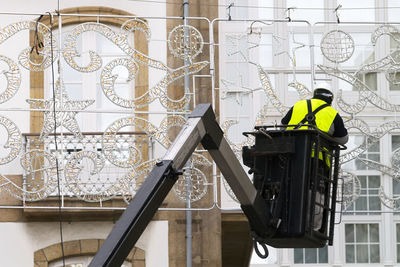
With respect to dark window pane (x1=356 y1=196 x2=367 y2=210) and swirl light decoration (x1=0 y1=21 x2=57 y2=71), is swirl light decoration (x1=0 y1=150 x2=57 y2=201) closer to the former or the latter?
swirl light decoration (x1=0 y1=21 x2=57 y2=71)

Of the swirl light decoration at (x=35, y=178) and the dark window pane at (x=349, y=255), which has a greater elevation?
the swirl light decoration at (x=35, y=178)

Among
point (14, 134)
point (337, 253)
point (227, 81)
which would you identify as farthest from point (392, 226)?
point (14, 134)

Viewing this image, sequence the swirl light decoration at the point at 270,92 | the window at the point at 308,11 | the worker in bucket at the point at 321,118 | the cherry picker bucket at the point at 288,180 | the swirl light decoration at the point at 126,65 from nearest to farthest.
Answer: the cherry picker bucket at the point at 288,180 → the worker in bucket at the point at 321,118 → the swirl light decoration at the point at 126,65 → the swirl light decoration at the point at 270,92 → the window at the point at 308,11

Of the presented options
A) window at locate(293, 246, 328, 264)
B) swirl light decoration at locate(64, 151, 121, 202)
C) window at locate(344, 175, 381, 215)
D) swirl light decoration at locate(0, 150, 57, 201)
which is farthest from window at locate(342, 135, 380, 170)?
swirl light decoration at locate(0, 150, 57, 201)

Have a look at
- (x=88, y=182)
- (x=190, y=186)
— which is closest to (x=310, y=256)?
(x=190, y=186)

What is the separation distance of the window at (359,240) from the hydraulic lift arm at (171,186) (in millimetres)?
12688

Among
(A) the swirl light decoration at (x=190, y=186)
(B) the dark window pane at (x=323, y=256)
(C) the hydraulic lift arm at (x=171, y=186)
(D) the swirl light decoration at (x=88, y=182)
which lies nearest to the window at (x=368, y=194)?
(B) the dark window pane at (x=323, y=256)

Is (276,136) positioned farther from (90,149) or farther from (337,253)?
(337,253)

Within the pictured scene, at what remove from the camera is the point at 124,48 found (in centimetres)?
1590

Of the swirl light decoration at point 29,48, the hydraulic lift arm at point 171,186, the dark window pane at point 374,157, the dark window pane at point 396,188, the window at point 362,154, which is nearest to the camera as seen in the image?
the hydraulic lift arm at point 171,186

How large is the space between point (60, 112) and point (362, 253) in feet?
23.3

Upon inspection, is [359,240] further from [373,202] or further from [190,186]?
[190,186]

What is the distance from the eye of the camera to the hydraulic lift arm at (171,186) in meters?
6.91

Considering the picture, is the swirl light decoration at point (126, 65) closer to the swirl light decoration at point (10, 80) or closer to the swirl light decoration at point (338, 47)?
the swirl light decoration at point (10, 80)
